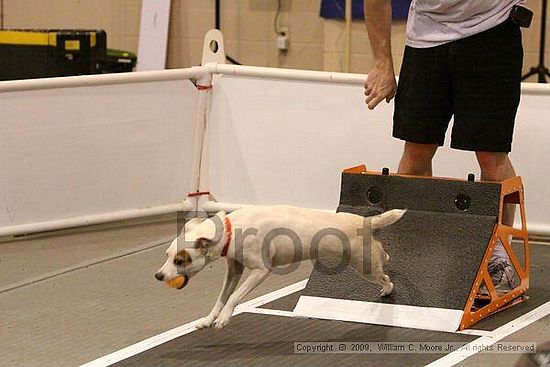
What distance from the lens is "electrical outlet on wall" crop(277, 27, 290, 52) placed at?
876 cm

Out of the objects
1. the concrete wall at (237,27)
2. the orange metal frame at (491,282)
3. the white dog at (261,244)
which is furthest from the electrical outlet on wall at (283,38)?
the white dog at (261,244)

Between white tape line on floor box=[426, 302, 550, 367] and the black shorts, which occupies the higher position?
the black shorts

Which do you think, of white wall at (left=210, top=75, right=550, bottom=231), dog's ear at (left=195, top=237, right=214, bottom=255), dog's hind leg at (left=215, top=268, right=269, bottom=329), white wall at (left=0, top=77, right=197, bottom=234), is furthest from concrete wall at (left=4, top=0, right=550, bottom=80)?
dog's ear at (left=195, top=237, right=214, bottom=255)

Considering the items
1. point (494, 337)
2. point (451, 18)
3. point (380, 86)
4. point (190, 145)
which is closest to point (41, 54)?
point (190, 145)

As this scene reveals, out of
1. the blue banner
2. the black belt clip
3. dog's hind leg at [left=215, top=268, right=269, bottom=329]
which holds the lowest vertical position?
dog's hind leg at [left=215, top=268, right=269, bottom=329]

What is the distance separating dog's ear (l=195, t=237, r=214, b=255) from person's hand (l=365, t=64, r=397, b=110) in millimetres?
969

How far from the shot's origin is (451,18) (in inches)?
160

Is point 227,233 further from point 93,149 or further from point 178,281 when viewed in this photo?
point 93,149

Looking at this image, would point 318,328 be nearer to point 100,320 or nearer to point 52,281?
point 100,320

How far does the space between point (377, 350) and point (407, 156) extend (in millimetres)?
874

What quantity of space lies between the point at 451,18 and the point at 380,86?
339 millimetres

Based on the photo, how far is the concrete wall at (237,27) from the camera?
8.44 m

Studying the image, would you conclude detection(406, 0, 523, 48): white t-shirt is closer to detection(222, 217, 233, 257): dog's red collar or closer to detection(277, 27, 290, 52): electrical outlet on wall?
detection(222, 217, 233, 257): dog's red collar

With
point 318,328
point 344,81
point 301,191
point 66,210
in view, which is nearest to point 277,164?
point 301,191
